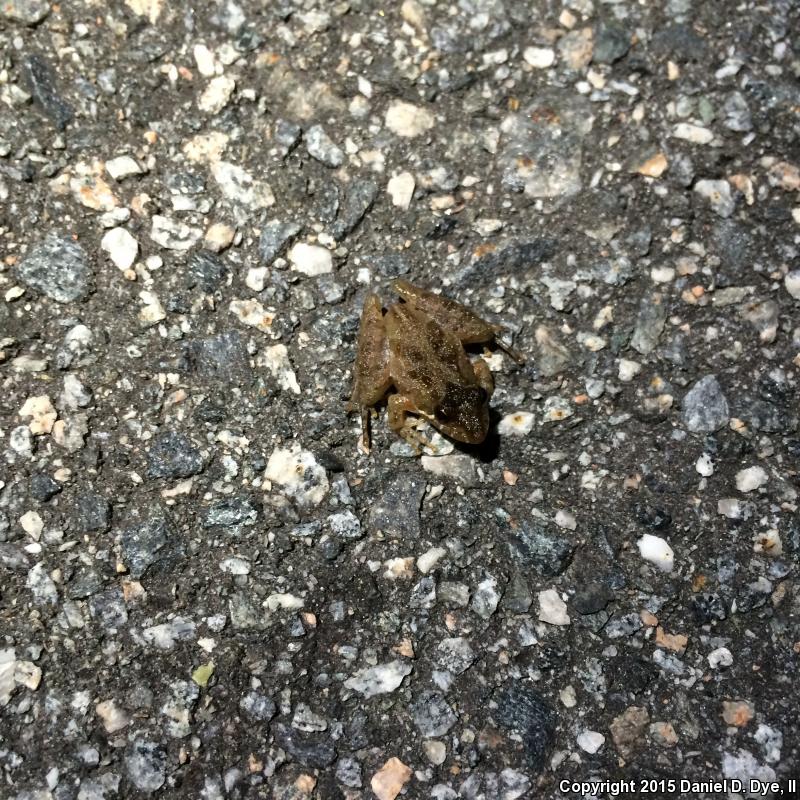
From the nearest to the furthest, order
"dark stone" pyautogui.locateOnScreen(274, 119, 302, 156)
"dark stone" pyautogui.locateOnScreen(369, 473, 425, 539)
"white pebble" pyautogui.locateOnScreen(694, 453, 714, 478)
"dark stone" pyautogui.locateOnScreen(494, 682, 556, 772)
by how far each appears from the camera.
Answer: "dark stone" pyautogui.locateOnScreen(494, 682, 556, 772), "dark stone" pyautogui.locateOnScreen(369, 473, 425, 539), "white pebble" pyautogui.locateOnScreen(694, 453, 714, 478), "dark stone" pyautogui.locateOnScreen(274, 119, 302, 156)

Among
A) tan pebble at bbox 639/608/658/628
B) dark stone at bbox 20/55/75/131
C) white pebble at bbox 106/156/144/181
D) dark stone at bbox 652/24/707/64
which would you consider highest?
dark stone at bbox 652/24/707/64

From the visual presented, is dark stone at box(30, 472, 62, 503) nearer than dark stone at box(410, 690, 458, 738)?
No

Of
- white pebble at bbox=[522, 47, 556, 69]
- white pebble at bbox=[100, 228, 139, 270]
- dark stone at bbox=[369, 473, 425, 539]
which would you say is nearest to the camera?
dark stone at bbox=[369, 473, 425, 539]

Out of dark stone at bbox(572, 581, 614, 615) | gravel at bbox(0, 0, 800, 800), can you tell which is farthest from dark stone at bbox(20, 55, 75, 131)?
dark stone at bbox(572, 581, 614, 615)

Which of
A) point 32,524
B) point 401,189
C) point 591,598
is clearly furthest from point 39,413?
point 591,598

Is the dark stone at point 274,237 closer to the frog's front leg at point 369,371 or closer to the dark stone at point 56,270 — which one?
the frog's front leg at point 369,371

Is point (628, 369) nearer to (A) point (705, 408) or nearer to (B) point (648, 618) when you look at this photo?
(A) point (705, 408)

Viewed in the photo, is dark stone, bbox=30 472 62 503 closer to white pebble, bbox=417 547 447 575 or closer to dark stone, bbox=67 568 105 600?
dark stone, bbox=67 568 105 600

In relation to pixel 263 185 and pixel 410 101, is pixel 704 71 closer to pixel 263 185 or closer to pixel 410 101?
pixel 410 101
